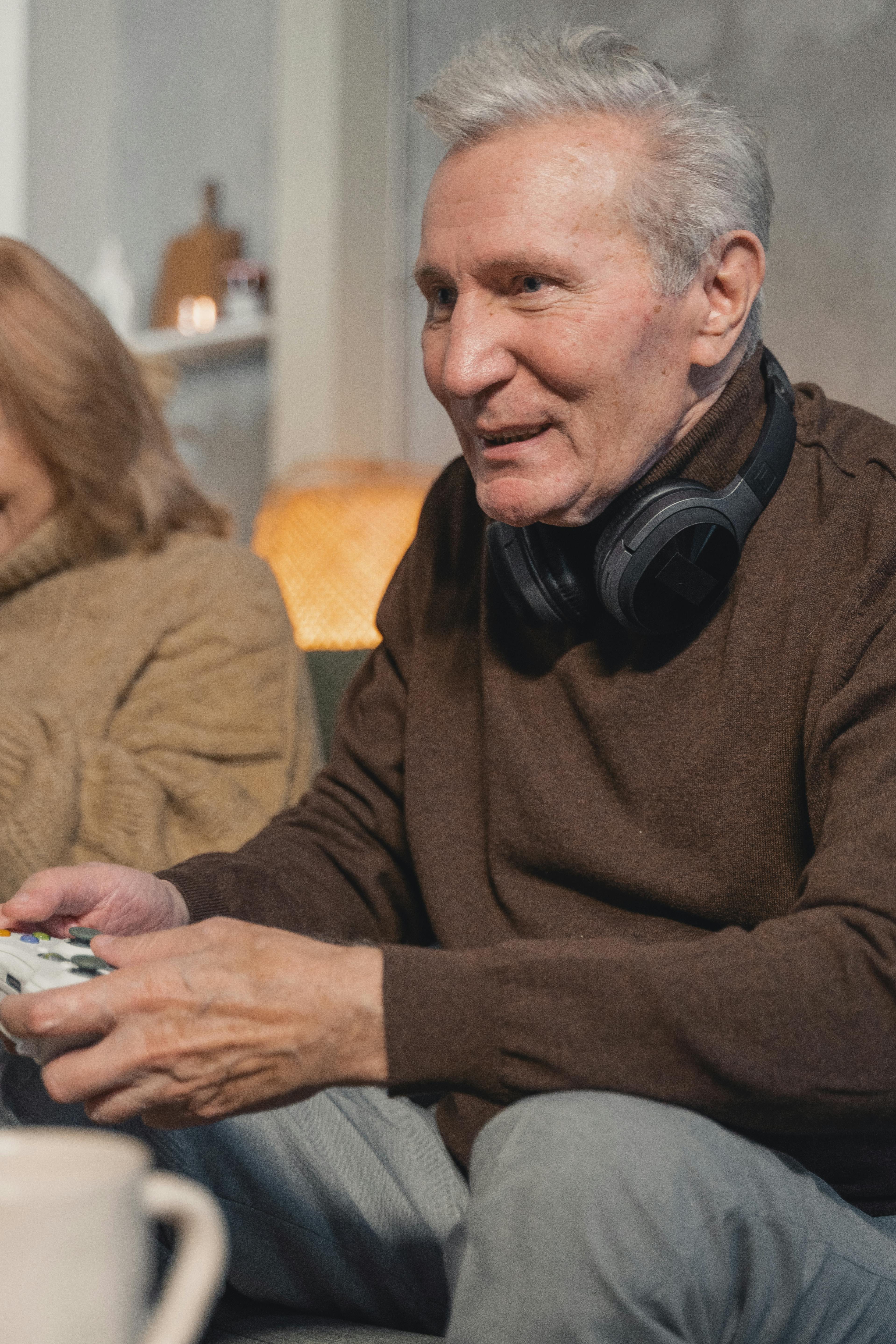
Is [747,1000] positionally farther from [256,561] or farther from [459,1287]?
[256,561]

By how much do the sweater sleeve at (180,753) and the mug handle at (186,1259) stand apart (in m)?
1.20

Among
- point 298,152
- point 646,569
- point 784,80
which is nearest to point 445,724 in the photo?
point 646,569

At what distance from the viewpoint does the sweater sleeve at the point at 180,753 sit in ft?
5.12

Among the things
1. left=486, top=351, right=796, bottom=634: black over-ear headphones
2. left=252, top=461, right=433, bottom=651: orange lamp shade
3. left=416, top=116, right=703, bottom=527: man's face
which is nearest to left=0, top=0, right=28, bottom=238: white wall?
left=252, top=461, right=433, bottom=651: orange lamp shade

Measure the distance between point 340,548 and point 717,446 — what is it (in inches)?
50.6

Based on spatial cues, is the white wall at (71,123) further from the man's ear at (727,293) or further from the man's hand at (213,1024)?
Result: the man's hand at (213,1024)

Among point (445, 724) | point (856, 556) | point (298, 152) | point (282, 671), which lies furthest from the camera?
point (298, 152)

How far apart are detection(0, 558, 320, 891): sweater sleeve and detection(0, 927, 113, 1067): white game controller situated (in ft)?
2.48

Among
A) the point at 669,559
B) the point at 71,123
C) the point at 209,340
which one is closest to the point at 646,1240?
the point at 669,559

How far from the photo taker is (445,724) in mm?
1168

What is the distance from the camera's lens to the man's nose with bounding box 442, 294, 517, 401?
101 cm

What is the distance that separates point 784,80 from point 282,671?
4.39ft

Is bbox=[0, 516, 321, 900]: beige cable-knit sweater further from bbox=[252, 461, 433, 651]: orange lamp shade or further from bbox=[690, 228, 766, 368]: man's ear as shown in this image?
bbox=[690, 228, 766, 368]: man's ear

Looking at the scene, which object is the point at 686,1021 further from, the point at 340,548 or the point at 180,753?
the point at 340,548
